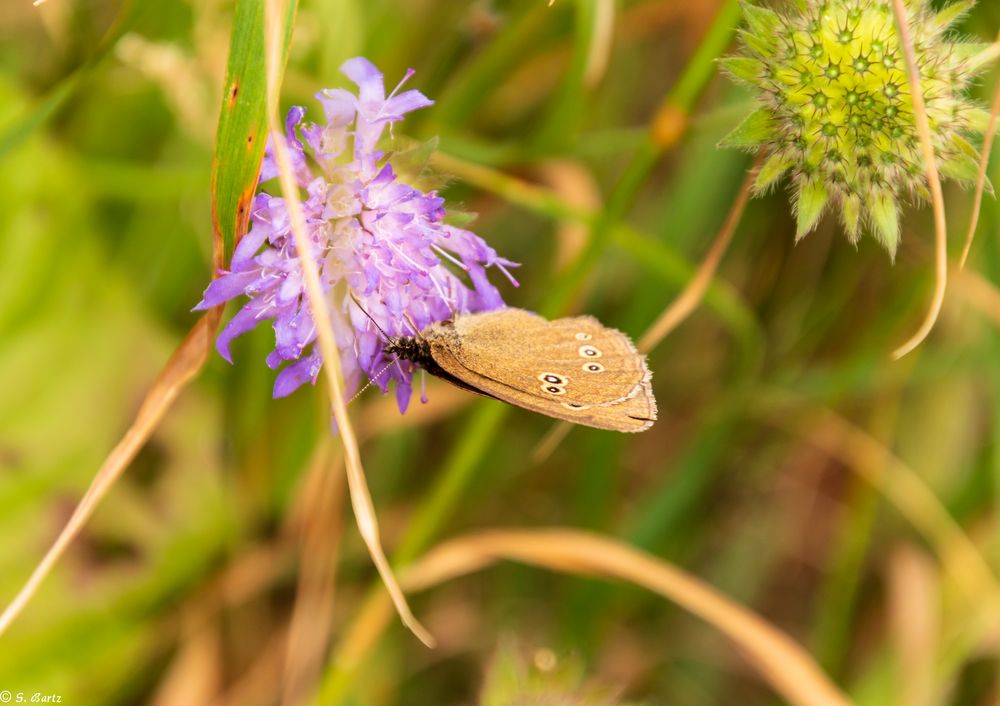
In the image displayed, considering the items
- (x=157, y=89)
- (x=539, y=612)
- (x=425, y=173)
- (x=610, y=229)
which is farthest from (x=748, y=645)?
(x=157, y=89)

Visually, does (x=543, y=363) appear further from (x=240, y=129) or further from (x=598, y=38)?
Answer: (x=598, y=38)

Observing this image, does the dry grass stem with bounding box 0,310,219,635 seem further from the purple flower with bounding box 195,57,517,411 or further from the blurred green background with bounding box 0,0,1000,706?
the blurred green background with bounding box 0,0,1000,706

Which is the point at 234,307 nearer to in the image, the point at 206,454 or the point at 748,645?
the point at 206,454

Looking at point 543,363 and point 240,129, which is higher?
point 240,129

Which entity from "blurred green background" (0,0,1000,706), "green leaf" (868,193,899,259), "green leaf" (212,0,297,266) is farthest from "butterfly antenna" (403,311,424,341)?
"green leaf" (868,193,899,259)

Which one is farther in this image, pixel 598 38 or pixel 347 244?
pixel 598 38

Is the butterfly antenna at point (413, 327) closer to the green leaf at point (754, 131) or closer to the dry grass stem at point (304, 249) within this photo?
the dry grass stem at point (304, 249)

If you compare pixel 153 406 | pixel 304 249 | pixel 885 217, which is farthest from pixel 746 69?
pixel 153 406
